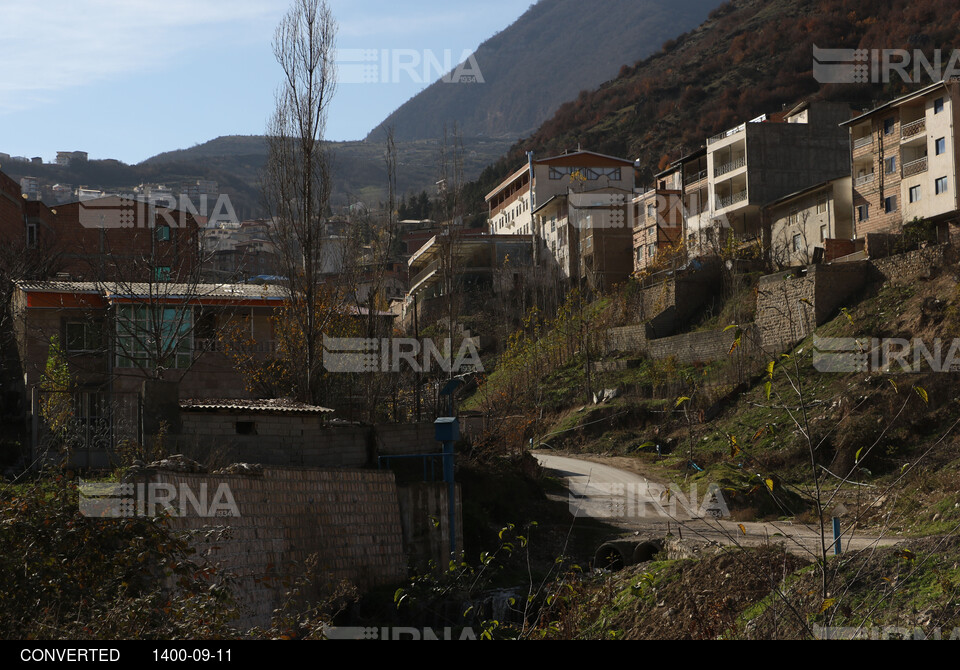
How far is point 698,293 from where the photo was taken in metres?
42.2

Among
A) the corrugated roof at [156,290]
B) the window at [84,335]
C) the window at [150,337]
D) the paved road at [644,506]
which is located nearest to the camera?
the paved road at [644,506]

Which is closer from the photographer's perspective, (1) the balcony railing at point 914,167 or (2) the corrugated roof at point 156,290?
(2) the corrugated roof at point 156,290

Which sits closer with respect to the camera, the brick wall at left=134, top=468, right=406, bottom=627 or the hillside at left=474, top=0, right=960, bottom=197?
the brick wall at left=134, top=468, right=406, bottom=627

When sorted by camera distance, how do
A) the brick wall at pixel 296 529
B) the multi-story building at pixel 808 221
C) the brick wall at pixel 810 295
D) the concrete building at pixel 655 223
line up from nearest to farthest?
the brick wall at pixel 296 529
the brick wall at pixel 810 295
the multi-story building at pixel 808 221
the concrete building at pixel 655 223

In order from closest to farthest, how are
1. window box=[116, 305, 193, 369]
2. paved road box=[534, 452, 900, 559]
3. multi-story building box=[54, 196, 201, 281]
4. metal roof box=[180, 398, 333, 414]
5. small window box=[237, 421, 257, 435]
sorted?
metal roof box=[180, 398, 333, 414], small window box=[237, 421, 257, 435], paved road box=[534, 452, 900, 559], window box=[116, 305, 193, 369], multi-story building box=[54, 196, 201, 281]

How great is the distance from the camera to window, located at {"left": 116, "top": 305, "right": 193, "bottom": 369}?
25781mm

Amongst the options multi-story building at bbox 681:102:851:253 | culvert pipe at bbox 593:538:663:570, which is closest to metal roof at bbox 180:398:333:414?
culvert pipe at bbox 593:538:663:570

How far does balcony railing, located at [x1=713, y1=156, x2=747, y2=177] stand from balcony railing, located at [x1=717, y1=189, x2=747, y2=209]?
4.29 ft

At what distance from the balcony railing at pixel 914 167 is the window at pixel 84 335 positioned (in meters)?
30.6

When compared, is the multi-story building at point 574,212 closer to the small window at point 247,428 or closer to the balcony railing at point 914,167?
the balcony railing at point 914,167

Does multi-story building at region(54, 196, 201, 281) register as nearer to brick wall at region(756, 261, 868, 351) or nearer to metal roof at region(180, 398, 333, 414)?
metal roof at region(180, 398, 333, 414)

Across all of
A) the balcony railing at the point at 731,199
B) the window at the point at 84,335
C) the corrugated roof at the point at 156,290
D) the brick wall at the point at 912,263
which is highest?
the balcony railing at the point at 731,199

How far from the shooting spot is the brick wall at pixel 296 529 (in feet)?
44.0

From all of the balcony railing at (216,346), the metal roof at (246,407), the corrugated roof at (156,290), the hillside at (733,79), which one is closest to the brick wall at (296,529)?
the metal roof at (246,407)
